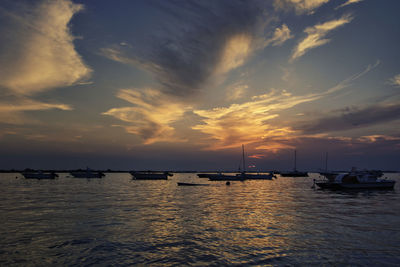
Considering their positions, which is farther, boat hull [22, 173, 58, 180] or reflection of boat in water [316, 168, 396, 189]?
boat hull [22, 173, 58, 180]

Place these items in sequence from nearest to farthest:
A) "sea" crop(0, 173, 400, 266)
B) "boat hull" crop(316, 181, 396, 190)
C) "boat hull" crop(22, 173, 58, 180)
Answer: "sea" crop(0, 173, 400, 266) → "boat hull" crop(316, 181, 396, 190) → "boat hull" crop(22, 173, 58, 180)

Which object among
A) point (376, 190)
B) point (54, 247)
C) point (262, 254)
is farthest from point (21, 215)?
point (376, 190)

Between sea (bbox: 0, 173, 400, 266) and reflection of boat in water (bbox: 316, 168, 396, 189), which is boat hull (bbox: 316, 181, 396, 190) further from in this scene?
sea (bbox: 0, 173, 400, 266)

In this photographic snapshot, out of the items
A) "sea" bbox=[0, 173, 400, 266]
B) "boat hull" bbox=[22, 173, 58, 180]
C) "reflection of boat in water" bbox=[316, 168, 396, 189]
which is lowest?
"boat hull" bbox=[22, 173, 58, 180]

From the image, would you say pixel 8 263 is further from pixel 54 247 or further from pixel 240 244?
pixel 240 244

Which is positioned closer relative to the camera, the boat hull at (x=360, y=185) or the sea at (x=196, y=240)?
the sea at (x=196, y=240)

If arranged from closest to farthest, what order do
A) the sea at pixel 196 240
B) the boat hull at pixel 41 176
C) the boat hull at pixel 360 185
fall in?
the sea at pixel 196 240 → the boat hull at pixel 360 185 → the boat hull at pixel 41 176

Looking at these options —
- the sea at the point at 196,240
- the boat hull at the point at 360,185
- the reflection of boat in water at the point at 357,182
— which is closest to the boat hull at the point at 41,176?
the sea at the point at 196,240

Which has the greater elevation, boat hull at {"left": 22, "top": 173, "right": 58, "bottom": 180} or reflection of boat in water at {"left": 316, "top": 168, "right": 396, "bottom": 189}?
reflection of boat in water at {"left": 316, "top": 168, "right": 396, "bottom": 189}

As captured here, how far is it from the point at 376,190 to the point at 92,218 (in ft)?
235

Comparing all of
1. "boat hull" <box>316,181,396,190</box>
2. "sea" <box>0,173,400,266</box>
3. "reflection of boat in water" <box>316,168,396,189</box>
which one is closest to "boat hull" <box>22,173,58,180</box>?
"sea" <box>0,173,400,266</box>

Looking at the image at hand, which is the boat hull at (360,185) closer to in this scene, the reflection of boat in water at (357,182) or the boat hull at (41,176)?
the reflection of boat in water at (357,182)

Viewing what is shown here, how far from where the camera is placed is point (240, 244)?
1582cm

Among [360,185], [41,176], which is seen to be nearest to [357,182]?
[360,185]
